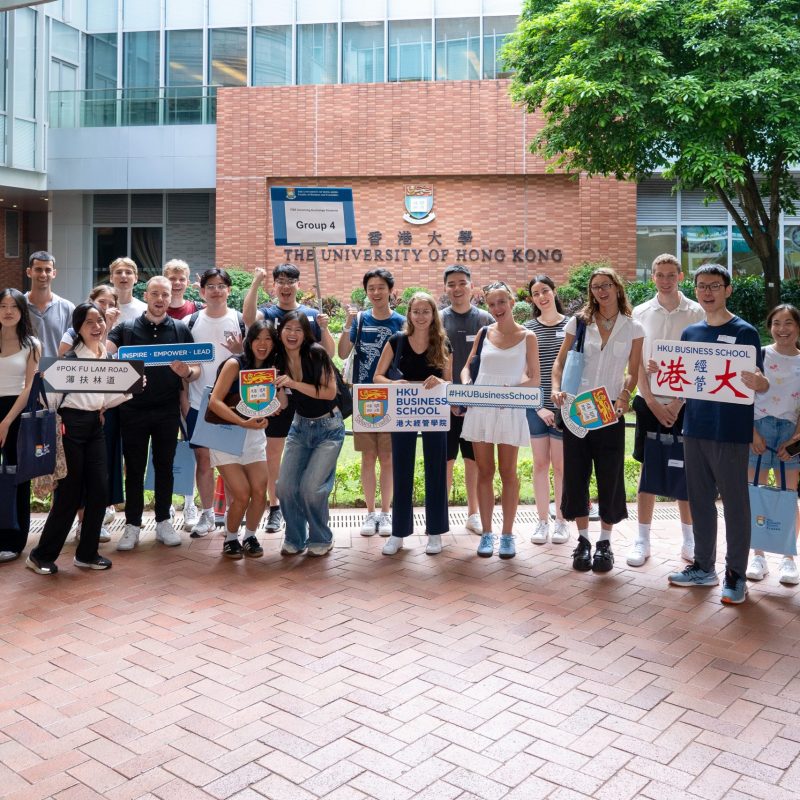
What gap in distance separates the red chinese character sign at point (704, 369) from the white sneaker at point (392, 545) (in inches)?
87.9

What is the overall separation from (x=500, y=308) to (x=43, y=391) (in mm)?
3335

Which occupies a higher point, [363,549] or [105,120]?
[105,120]

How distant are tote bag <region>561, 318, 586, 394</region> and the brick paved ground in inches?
51.7

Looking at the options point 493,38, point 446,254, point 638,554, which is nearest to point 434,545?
point 638,554

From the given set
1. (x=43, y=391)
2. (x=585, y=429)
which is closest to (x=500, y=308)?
(x=585, y=429)

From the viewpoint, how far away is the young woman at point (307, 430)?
245 inches

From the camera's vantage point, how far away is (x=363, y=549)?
6.62 metres

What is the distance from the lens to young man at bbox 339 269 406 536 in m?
6.60

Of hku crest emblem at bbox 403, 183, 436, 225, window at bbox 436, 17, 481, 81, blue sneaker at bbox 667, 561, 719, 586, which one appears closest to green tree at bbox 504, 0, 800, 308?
hku crest emblem at bbox 403, 183, 436, 225

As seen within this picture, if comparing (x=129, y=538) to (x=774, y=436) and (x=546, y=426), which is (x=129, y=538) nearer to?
(x=546, y=426)

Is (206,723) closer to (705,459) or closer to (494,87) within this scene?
(705,459)

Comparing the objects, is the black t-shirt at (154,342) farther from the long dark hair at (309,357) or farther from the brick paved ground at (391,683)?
the brick paved ground at (391,683)

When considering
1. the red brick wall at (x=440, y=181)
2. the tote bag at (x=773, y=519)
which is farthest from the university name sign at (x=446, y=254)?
the tote bag at (x=773, y=519)

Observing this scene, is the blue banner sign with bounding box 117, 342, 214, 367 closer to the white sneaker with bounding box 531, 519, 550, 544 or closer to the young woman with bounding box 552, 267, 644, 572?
the young woman with bounding box 552, 267, 644, 572
